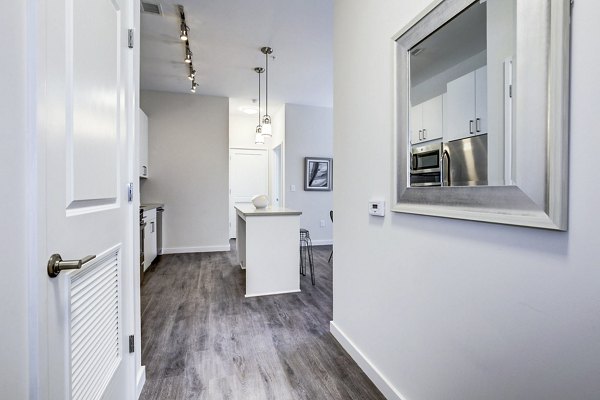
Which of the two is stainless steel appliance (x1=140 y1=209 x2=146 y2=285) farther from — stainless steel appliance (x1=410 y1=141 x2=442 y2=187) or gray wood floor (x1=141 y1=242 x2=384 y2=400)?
stainless steel appliance (x1=410 y1=141 x2=442 y2=187)

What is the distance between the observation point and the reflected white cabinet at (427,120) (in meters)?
1.25

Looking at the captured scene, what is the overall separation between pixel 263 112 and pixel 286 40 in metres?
3.04

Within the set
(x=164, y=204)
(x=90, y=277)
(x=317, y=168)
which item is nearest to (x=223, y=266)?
(x=164, y=204)

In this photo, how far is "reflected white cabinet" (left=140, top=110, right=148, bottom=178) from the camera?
429cm

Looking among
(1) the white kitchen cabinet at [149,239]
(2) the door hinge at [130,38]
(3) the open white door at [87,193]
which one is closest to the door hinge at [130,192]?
(3) the open white door at [87,193]

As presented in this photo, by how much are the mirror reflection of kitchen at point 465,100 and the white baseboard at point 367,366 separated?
1.05 m

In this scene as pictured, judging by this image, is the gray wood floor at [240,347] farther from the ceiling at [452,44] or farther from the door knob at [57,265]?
the ceiling at [452,44]

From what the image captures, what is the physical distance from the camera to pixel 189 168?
5.03m

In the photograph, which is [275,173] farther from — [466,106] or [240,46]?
[466,106]

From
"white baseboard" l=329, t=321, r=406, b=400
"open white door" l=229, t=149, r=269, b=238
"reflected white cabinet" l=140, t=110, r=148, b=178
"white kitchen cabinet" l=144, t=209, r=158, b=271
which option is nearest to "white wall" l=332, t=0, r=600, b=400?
"white baseboard" l=329, t=321, r=406, b=400

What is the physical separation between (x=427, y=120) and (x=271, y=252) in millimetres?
2144

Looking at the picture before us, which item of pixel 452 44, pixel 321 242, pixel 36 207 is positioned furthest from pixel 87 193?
pixel 321 242

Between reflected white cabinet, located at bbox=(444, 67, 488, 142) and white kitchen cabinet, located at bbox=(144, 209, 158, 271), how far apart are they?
3538 mm

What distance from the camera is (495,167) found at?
0.96 metres
